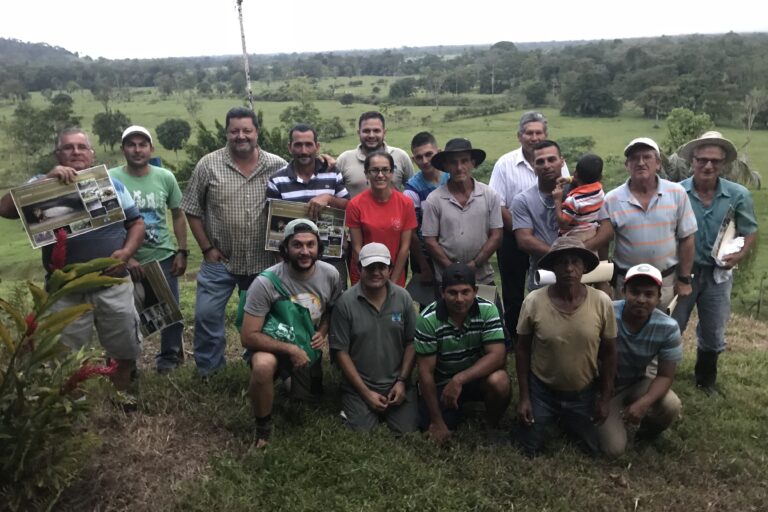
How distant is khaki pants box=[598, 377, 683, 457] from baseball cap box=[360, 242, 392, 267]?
1942 millimetres

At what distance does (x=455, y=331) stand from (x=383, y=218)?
1.16 m

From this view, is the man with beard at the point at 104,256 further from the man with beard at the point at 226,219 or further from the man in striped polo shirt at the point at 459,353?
the man in striped polo shirt at the point at 459,353

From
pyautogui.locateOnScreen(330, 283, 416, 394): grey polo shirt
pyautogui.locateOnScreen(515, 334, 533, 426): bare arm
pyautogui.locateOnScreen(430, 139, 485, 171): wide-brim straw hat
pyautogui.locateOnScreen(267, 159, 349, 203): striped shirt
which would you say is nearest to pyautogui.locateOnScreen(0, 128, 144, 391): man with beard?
pyautogui.locateOnScreen(267, 159, 349, 203): striped shirt

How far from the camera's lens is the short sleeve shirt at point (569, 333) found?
4.32 m

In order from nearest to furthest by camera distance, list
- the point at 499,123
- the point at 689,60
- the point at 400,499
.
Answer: the point at 400,499 < the point at 499,123 < the point at 689,60

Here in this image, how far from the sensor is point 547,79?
10175 centimetres

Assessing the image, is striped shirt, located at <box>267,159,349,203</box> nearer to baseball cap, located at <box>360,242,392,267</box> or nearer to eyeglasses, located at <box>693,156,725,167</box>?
baseball cap, located at <box>360,242,392,267</box>

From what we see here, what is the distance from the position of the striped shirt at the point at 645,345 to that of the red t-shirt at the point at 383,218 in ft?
5.68

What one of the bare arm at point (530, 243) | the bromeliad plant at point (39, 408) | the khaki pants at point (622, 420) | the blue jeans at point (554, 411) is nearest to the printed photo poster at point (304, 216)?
the bare arm at point (530, 243)

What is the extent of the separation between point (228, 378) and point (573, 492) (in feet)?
9.15

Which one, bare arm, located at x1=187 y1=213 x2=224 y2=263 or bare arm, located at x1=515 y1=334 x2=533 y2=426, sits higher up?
bare arm, located at x1=187 y1=213 x2=224 y2=263

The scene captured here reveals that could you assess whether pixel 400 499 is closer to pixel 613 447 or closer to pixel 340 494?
pixel 340 494

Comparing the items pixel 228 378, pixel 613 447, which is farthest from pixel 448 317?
pixel 228 378

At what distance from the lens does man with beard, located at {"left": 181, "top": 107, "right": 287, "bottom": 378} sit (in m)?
5.26
